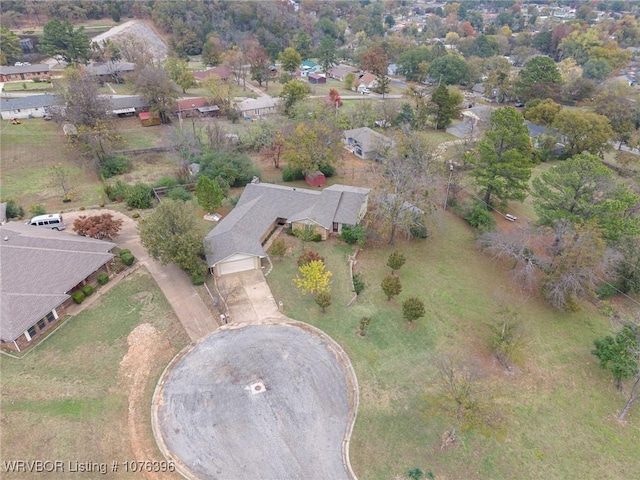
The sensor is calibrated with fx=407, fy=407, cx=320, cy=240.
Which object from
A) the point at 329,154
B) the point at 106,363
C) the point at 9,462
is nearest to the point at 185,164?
the point at 329,154

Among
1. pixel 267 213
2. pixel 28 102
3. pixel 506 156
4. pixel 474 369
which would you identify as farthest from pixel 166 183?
pixel 474 369

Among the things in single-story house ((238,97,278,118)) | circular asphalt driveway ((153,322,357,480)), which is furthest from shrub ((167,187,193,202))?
single-story house ((238,97,278,118))

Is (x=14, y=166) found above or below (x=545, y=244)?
below

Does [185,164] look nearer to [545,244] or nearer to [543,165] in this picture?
[545,244]

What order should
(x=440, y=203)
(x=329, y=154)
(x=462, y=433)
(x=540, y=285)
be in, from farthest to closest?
(x=329, y=154)
(x=440, y=203)
(x=540, y=285)
(x=462, y=433)

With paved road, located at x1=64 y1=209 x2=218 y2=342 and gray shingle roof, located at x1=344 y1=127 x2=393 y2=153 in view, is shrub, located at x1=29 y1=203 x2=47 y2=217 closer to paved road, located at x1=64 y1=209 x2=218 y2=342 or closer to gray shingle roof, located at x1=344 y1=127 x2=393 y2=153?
paved road, located at x1=64 y1=209 x2=218 y2=342

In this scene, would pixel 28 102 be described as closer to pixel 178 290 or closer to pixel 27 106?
pixel 27 106
